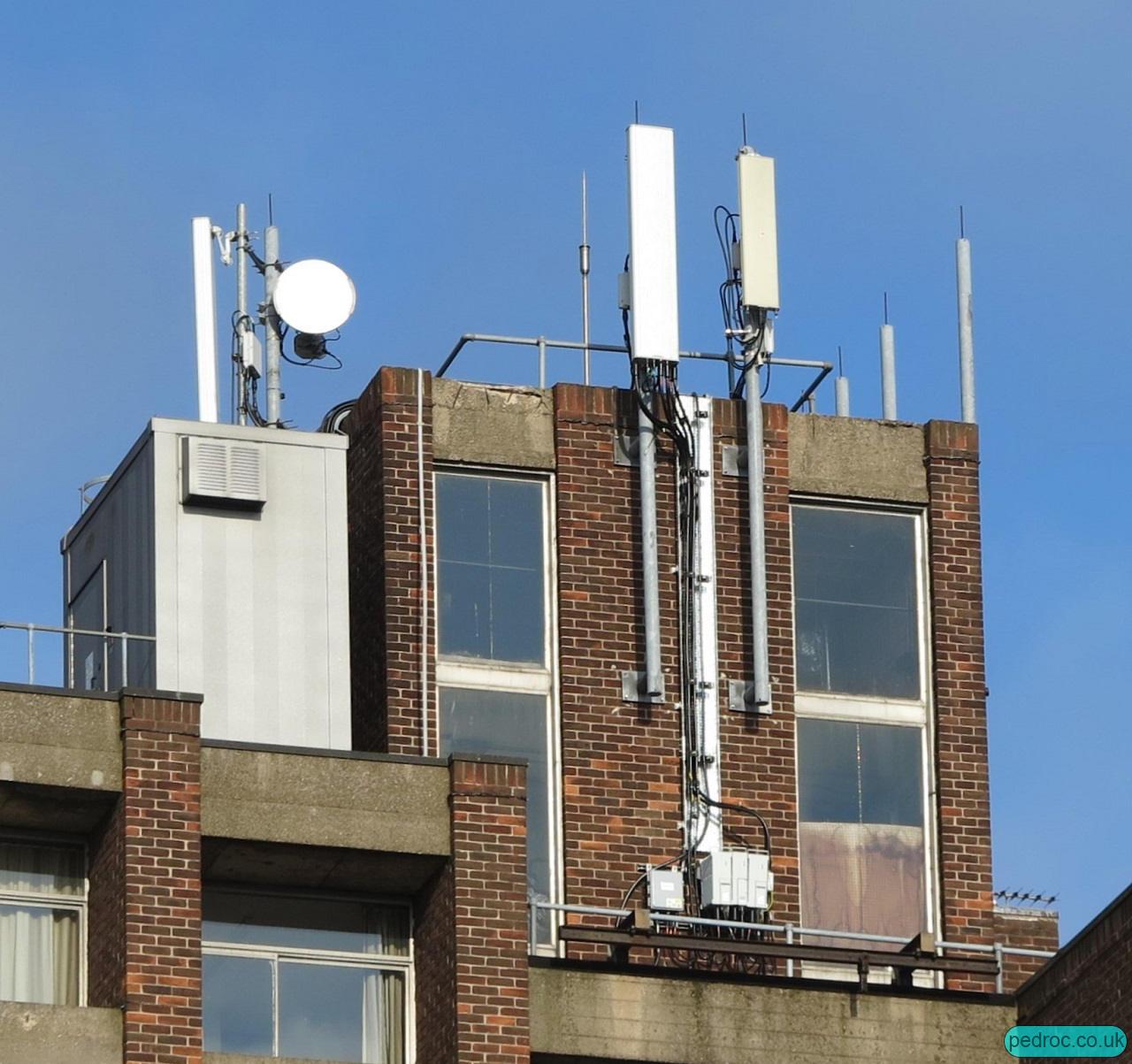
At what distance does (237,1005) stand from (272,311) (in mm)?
10155

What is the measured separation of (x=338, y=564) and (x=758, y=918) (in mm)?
6417

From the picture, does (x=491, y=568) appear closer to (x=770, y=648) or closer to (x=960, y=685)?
(x=770, y=648)

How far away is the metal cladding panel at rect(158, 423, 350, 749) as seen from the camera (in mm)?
39250

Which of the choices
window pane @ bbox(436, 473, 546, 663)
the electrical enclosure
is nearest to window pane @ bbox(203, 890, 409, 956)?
the electrical enclosure

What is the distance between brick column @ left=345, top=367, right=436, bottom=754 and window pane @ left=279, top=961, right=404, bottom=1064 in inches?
136

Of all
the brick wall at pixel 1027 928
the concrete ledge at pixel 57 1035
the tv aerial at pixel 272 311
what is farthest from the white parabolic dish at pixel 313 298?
the brick wall at pixel 1027 928

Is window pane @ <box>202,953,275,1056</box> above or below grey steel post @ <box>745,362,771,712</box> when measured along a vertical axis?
below

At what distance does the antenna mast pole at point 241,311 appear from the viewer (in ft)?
144

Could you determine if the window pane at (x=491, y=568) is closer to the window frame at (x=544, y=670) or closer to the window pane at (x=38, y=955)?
the window frame at (x=544, y=670)

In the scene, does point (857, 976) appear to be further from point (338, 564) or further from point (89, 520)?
point (89, 520)

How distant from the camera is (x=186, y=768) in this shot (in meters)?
36.2

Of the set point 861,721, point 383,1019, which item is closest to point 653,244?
point 861,721

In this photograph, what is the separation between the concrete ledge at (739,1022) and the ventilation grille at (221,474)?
21.7ft

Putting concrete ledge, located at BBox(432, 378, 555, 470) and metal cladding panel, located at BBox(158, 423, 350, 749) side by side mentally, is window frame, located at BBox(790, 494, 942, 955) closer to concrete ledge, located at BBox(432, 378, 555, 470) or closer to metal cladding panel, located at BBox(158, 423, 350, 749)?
concrete ledge, located at BBox(432, 378, 555, 470)
